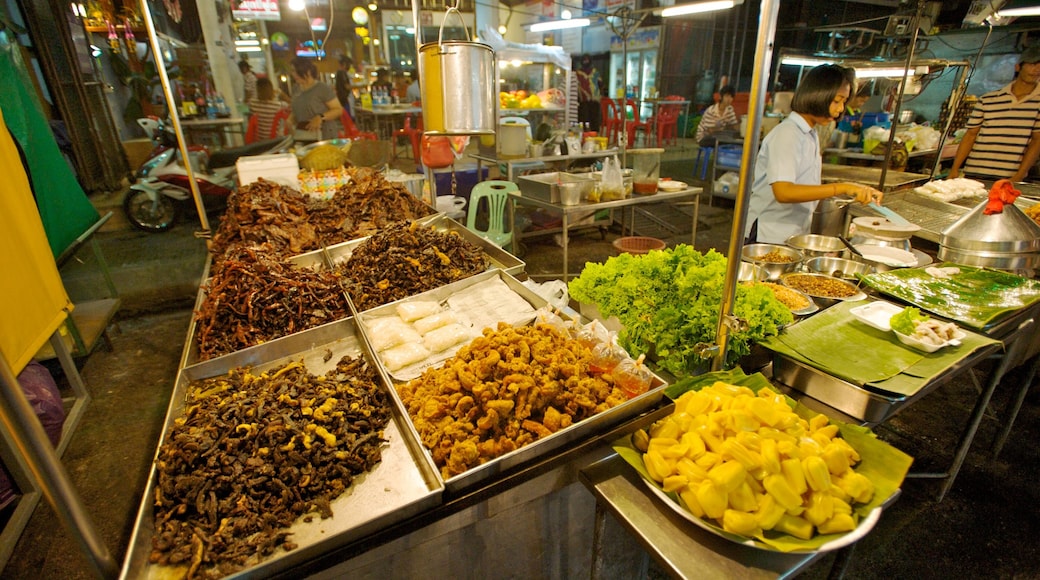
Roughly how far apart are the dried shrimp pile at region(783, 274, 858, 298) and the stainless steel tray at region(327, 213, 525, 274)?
63.0 inches

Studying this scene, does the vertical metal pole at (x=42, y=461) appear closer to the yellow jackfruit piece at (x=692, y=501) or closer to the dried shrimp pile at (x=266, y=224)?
the yellow jackfruit piece at (x=692, y=501)

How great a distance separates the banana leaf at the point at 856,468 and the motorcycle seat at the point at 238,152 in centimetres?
917

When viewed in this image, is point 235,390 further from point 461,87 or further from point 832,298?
point 832,298

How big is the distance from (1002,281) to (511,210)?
15.7 feet

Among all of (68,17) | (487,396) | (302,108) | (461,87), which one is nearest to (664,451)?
(487,396)

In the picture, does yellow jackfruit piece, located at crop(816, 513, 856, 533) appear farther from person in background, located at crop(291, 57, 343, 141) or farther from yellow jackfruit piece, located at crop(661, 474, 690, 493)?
person in background, located at crop(291, 57, 343, 141)

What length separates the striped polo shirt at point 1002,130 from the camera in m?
5.22

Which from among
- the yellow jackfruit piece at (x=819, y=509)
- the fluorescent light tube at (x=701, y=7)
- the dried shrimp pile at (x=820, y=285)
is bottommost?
the yellow jackfruit piece at (x=819, y=509)

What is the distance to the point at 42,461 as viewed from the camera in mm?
854

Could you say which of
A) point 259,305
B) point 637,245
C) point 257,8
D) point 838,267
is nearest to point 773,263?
Result: point 838,267

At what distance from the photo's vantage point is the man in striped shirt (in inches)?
204

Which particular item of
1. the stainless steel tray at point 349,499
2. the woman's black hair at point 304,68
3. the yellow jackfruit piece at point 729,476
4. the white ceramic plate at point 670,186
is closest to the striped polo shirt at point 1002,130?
the white ceramic plate at point 670,186

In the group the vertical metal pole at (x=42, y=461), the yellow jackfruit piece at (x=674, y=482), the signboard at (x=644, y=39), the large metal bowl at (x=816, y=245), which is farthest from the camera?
the signboard at (x=644, y=39)

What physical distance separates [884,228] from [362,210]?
404 cm
